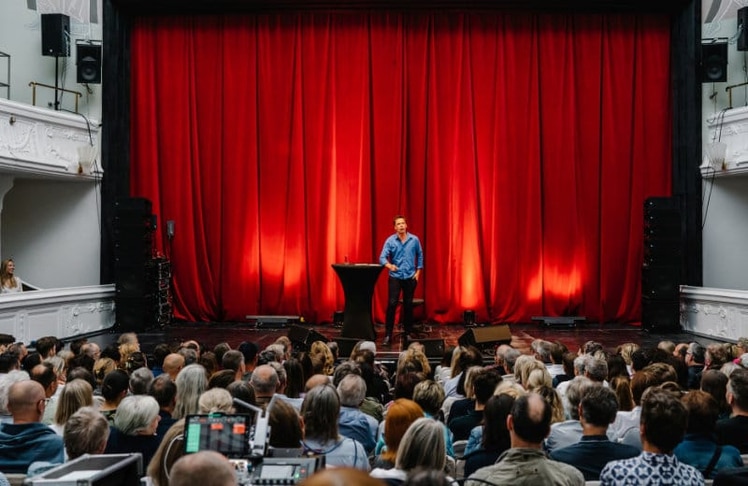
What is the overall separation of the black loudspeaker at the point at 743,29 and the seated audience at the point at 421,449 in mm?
11178

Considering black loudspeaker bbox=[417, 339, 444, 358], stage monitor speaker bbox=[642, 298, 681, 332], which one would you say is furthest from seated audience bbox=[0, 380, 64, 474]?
stage monitor speaker bbox=[642, 298, 681, 332]

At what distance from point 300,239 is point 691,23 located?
7.47 m

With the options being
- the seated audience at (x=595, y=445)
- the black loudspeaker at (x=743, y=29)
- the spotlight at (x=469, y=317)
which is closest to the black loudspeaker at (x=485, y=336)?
the spotlight at (x=469, y=317)

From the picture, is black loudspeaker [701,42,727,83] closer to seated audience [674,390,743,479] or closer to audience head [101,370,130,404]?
seated audience [674,390,743,479]

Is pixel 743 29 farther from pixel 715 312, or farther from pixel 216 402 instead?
pixel 216 402

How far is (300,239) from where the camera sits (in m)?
14.0

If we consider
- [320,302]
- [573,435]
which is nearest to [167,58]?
[320,302]

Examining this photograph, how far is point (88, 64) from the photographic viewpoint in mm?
13031

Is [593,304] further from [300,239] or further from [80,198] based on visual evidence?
[80,198]

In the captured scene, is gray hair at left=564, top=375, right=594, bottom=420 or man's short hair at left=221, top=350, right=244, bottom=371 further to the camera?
man's short hair at left=221, top=350, right=244, bottom=371

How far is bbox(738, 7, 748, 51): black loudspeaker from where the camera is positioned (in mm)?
12148

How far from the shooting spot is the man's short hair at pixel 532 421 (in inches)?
132

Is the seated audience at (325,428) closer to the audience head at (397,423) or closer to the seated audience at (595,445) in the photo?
the audience head at (397,423)

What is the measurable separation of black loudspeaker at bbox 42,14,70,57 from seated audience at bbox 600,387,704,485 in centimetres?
1157
